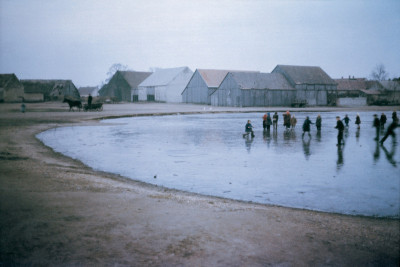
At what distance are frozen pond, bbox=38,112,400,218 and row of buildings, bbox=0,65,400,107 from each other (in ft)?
158

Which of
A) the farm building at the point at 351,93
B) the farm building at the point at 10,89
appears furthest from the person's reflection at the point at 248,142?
the farm building at the point at 10,89

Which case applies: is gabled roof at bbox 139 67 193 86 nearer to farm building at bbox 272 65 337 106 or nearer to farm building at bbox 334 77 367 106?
farm building at bbox 272 65 337 106

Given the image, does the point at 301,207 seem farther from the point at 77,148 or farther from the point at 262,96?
the point at 262,96

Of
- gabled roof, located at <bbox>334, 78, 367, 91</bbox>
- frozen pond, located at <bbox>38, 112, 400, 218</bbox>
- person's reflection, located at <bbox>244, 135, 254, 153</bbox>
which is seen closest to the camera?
frozen pond, located at <bbox>38, 112, 400, 218</bbox>

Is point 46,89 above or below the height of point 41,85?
below

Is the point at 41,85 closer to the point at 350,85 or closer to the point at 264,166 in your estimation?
the point at 350,85

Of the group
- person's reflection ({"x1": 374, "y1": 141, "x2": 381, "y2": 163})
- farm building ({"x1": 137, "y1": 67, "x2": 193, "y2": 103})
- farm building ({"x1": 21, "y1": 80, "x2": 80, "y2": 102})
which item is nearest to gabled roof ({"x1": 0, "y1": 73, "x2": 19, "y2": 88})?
farm building ({"x1": 21, "y1": 80, "x2": 80, "y2": 102})

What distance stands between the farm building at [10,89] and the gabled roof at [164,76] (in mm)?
29866

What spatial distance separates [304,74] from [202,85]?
840 inches

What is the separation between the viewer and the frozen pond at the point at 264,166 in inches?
344

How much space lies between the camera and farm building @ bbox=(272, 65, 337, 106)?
73.4m

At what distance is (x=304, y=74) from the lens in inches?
3004

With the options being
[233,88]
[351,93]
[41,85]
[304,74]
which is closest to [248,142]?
[233,88]

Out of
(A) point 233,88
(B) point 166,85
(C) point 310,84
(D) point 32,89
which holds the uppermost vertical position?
(B) point 166,85
